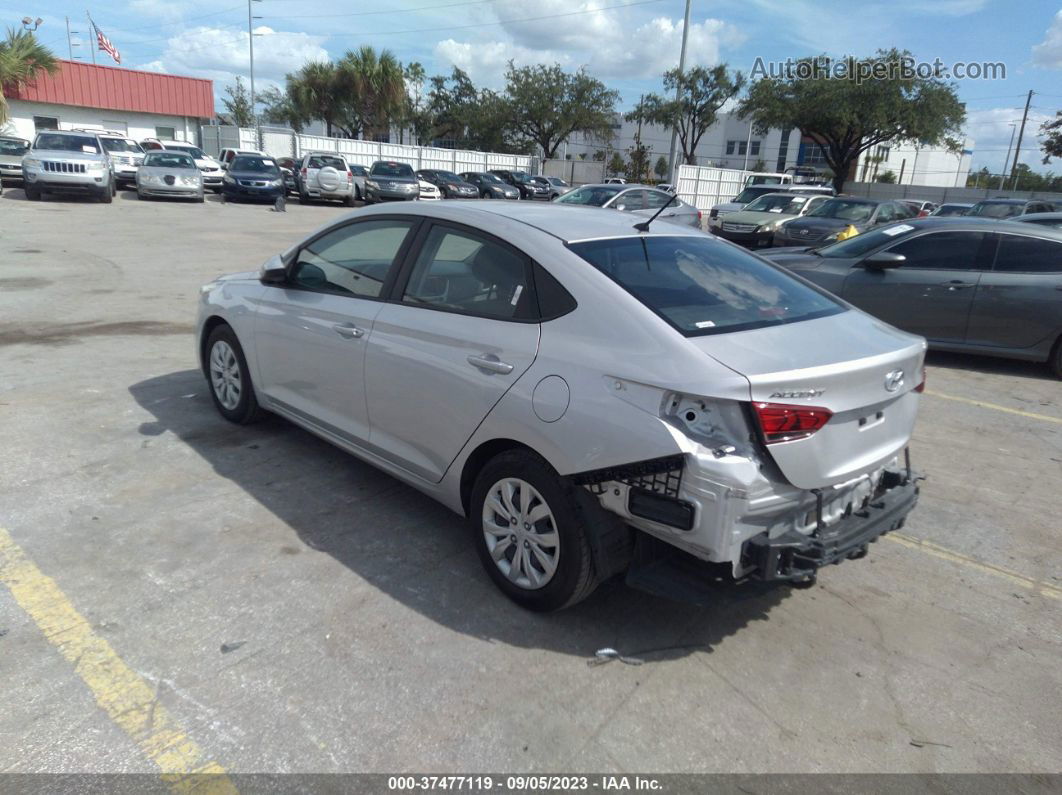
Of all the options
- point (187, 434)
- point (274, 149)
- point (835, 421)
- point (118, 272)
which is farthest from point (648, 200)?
point (274, 149)

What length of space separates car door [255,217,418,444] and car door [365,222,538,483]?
0.49 ft

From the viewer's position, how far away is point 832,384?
9.09 feet

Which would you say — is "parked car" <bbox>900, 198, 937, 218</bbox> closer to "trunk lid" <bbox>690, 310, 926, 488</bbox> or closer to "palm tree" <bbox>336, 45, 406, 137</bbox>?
"trunk lid" <bbox>690, 310, 926, 488</bbox>

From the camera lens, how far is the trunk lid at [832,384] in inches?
106

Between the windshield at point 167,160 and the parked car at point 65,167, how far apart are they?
2417mm

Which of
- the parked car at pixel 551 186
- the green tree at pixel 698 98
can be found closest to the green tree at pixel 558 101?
the green tree at pixel 698 98

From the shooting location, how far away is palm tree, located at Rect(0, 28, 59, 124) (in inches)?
1358

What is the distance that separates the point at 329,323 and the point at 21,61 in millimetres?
41401

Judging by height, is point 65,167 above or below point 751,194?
below

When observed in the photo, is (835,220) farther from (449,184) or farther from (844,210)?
(449,184)

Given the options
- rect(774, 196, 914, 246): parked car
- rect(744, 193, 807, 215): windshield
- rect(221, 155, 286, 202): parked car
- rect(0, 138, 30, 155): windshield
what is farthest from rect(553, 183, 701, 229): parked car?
rect(0, 138, 30, 155): windshield

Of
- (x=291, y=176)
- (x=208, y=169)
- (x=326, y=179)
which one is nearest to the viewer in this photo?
(x=326, y=179)

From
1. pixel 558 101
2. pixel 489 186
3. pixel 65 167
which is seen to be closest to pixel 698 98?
pixel 558 101

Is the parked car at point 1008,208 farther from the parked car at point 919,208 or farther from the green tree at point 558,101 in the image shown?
the green tree at point 558,101
